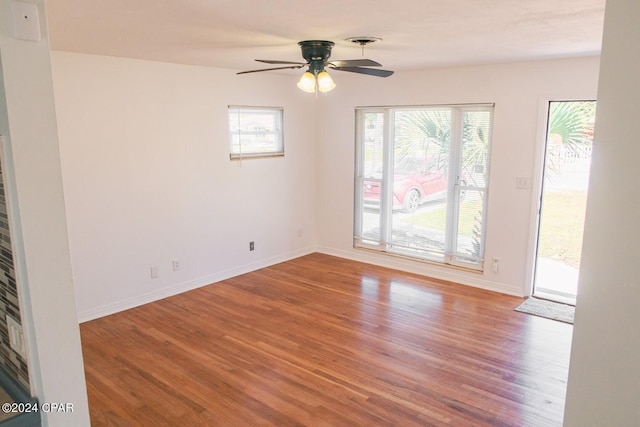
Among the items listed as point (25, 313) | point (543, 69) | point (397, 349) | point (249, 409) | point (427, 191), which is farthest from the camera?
point (427, 191)

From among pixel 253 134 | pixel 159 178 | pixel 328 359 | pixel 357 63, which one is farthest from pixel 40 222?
pixel 253 134

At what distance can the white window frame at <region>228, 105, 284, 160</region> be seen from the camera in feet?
18.1

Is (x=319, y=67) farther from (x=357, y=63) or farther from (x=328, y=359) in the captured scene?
(x=328, y=359)

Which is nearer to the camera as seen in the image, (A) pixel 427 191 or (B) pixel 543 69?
(B) pixel 543 69

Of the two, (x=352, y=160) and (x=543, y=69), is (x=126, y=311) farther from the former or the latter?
(x=543, y=69)

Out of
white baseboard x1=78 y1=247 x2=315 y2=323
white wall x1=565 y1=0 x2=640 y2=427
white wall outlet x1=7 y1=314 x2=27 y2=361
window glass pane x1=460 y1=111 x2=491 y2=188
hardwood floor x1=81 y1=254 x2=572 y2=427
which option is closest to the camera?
white wall x1=565 y1=0 x2=640 y2=427

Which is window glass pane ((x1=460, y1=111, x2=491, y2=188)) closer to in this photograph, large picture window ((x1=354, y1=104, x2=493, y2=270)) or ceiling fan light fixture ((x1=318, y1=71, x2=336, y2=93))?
large picture window ((x1=354, y1=104, x2=493, y2=270))

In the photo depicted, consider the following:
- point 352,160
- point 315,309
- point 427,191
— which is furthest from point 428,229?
point 315,309

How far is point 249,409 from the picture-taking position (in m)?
3.08

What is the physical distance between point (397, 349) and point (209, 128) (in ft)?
10.2

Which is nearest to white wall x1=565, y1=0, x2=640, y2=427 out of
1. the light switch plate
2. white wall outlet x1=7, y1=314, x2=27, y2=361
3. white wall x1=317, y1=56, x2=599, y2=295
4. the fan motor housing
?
white wall outlet x1=7, y1=314, x2=27, y2=361

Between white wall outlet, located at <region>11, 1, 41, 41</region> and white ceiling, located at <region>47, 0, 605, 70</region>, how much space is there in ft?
3.50

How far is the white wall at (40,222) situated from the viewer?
4.71 feet

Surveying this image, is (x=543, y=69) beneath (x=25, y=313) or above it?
above
